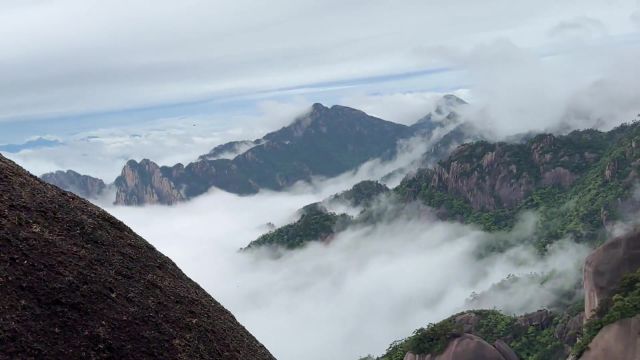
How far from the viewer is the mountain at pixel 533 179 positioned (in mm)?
126125

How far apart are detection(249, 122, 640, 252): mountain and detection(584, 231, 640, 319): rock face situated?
6685 centimetres

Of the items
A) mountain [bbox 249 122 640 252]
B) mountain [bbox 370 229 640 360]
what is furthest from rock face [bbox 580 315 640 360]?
mountain [bbox 249 122 640 252]

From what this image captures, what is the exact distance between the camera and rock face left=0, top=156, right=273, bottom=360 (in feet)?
48.6

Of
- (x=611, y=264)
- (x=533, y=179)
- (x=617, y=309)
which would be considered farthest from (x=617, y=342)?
(x=533, y=179)

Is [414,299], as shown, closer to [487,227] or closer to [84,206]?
[487,227]

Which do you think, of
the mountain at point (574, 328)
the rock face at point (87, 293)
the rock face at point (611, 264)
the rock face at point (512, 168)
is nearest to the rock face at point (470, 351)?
the mountain at point (574, 328)

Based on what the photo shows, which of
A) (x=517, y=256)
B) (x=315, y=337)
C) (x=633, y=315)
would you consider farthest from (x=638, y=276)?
(x=315, y=337)

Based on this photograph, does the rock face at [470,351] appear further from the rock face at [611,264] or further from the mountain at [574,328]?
the rock face at [611,264]

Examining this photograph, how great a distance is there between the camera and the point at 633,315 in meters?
43.7

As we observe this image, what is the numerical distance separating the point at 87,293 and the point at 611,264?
5168cm

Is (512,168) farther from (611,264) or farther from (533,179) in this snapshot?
(611,264)

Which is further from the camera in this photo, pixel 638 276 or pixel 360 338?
pixel 360 338

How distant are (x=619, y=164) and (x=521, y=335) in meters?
71.1

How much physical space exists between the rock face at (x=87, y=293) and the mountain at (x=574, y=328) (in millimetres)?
34985
